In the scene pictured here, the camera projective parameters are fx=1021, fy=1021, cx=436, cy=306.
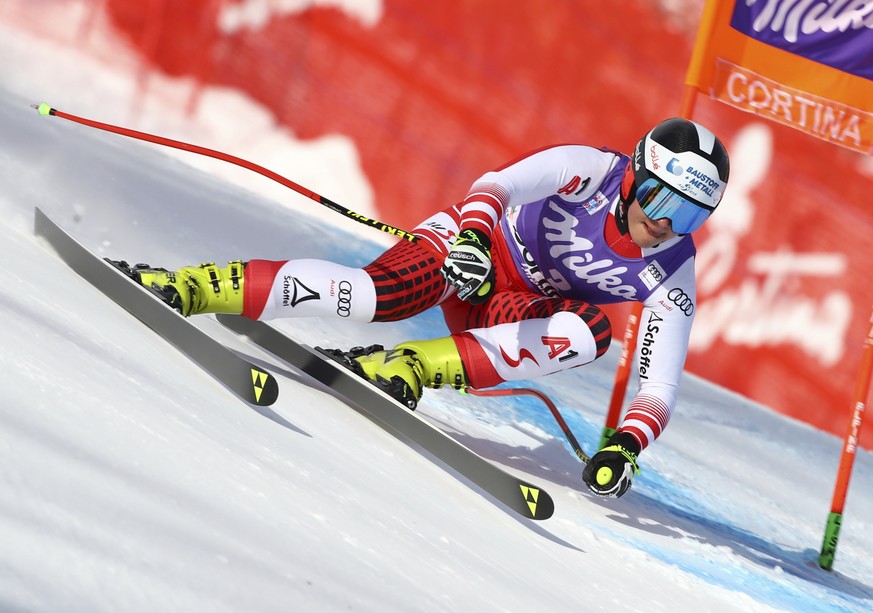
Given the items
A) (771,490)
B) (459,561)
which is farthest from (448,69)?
(459,561)

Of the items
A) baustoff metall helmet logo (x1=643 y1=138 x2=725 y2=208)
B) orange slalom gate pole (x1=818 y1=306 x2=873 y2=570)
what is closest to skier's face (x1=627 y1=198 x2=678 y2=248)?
baustoff metall helmet logo (x1=643 y1=138 x2=725 y2=208)

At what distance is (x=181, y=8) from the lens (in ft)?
19.8

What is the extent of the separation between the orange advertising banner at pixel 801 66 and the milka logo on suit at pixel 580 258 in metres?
1.06

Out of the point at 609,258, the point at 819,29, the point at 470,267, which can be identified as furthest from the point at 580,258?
the point at 819,29

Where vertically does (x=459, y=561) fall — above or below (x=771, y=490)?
below

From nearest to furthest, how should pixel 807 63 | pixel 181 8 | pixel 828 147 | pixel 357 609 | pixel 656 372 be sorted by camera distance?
pixel 357 609
pixel 656 372
pixel 807 63
pixel 828 147
pixel 181 8

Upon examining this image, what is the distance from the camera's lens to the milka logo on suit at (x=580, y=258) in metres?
3.10

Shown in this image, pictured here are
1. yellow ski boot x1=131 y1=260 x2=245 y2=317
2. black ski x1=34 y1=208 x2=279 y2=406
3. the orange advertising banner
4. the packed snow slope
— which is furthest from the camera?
the orange advertising banner

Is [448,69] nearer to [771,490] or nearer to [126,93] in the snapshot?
[126,93]

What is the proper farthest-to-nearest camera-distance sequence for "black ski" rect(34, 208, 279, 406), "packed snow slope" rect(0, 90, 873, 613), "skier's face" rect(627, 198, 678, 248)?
"skier's face" rect(627, 198, 678, 248) < "black ski" rect(34, 208, 279, 406) < "packed snow slope" rect(0, 90, 873, 613)

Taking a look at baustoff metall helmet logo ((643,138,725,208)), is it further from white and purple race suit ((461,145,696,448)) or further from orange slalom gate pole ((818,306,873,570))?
orange slalom gate pole ((818,306,873,570))

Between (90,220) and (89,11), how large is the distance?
2546 mm

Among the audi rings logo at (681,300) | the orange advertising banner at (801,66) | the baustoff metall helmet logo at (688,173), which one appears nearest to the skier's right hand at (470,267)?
the baustoff metall helmet logo at (688,173)

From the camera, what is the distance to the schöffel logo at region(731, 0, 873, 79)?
12.6 feet
